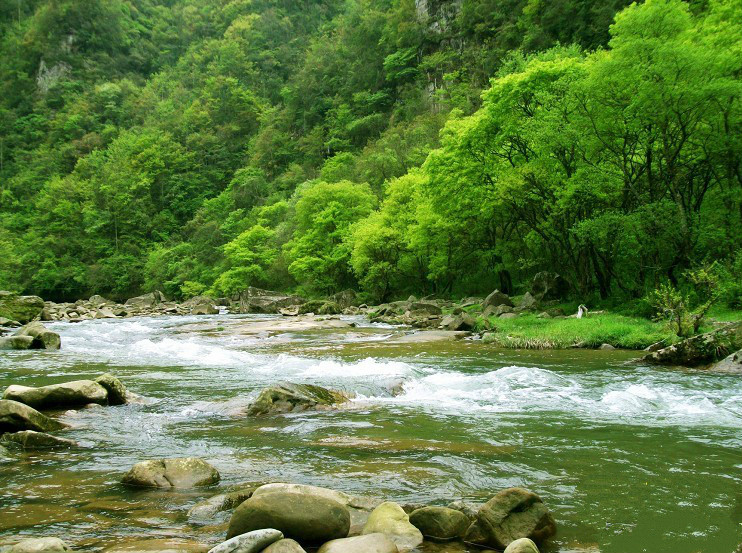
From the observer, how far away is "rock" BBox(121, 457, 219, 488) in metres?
6.27

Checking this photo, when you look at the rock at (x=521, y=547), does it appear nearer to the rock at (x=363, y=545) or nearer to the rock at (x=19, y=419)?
the rock at (x=363, y=545)

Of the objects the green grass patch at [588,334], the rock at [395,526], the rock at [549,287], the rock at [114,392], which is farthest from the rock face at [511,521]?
the rock at [549,287]

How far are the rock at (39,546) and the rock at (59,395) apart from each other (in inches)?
263

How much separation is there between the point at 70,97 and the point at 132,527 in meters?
135

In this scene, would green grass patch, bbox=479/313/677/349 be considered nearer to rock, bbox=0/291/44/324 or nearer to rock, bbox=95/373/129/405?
rock, bbox=95/373/129/405

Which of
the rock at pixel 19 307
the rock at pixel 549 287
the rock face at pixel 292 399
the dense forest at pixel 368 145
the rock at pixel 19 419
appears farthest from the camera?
the rock at pixel 19 307

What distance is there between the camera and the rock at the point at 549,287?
99.3ft

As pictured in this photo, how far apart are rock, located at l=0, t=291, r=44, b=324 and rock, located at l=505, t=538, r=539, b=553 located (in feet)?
122

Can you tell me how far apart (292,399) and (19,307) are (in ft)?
111

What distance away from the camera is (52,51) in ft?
407

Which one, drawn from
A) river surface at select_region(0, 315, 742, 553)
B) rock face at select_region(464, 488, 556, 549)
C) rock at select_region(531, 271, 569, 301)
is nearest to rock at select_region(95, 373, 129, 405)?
river surface at select_region(0, 315, 742, 553)

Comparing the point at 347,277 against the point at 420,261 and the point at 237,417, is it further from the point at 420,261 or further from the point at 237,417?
the point at 237,417

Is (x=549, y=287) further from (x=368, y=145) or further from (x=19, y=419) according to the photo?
(x=368, y=145)

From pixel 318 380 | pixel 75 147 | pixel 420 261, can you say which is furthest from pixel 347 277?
pixel 75 147
